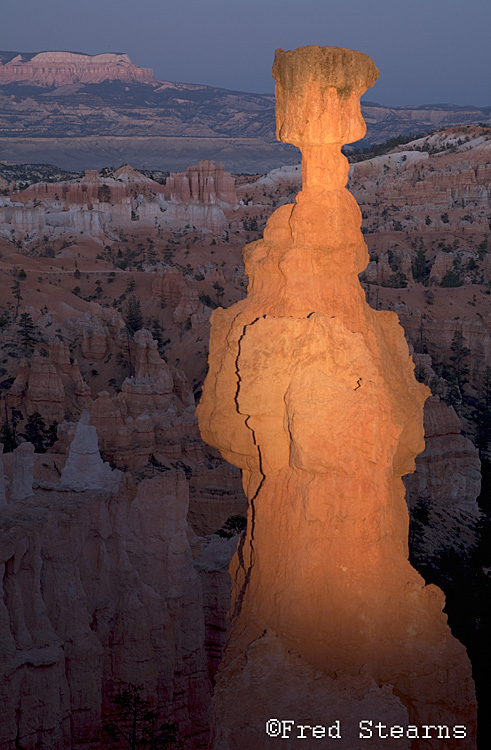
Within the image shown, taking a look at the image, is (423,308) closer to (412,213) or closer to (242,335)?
(412,213)

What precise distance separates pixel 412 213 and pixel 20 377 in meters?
60.4

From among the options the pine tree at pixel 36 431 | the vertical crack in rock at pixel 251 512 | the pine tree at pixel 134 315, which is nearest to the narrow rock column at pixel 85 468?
the vertical crack in rock at pixel 251 512

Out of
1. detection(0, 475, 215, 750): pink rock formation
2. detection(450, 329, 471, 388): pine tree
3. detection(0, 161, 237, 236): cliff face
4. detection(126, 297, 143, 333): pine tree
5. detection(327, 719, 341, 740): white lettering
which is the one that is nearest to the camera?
detection(327, 719, 341, 740): white lettering

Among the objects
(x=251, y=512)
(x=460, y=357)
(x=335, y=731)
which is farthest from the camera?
(x=460, y=357)

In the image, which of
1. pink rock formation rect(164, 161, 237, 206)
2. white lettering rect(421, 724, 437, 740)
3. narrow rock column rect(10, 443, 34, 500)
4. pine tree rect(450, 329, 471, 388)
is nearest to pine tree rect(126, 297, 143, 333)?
pine tree rect(450, 329, 471, 388)

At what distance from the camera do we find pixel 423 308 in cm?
4909

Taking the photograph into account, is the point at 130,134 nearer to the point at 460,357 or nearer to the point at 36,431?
the point at 460,357

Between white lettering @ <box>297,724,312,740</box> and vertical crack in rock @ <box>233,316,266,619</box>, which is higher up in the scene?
vertical crack in rock @ <box>233,316,266,619</box>

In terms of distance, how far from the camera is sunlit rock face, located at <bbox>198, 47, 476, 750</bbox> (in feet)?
20.1

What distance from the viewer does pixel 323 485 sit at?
6406 millimetres

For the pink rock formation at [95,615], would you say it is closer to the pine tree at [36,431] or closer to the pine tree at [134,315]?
the pine tree at [36,431]

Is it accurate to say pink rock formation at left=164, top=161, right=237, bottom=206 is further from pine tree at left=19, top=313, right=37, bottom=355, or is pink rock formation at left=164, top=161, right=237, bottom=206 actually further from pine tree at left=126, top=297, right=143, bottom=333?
pine tree at left=19, top=313, right=37, bottom=355

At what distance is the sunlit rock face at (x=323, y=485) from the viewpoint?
6.12 metres

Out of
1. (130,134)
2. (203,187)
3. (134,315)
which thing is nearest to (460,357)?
(134,315)
